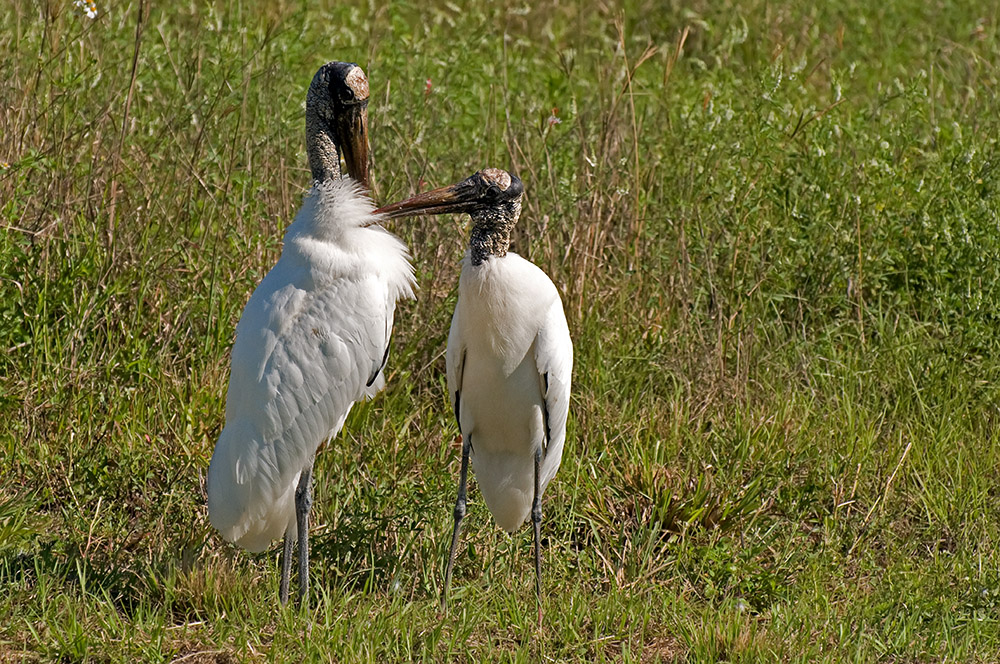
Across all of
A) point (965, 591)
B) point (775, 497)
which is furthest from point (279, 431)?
point (965, 591)

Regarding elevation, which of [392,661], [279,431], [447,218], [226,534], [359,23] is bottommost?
[392,661]

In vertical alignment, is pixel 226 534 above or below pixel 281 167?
below

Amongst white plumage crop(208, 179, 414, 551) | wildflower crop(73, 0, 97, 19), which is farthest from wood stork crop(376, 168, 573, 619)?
wildflower crop(73, 0, 97, 19)

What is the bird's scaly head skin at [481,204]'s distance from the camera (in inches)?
141

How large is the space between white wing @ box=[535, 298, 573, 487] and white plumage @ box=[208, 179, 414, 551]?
1.46 feet

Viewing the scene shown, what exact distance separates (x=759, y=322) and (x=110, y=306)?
2453 millimetres

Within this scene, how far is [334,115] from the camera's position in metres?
3.83

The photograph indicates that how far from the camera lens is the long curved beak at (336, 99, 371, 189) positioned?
383cm

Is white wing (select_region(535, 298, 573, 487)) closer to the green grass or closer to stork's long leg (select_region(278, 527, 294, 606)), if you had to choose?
the green grass

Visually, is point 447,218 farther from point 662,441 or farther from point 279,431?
point 279,431

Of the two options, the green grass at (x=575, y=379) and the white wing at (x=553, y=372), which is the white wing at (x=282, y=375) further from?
the white wing at (x=553, y=372)

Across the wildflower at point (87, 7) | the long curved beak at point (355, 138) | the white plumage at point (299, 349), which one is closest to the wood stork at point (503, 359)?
the white plumage at point (299, 349)

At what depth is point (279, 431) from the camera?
11.6 feet

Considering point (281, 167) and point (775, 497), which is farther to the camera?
point (281, 167)
